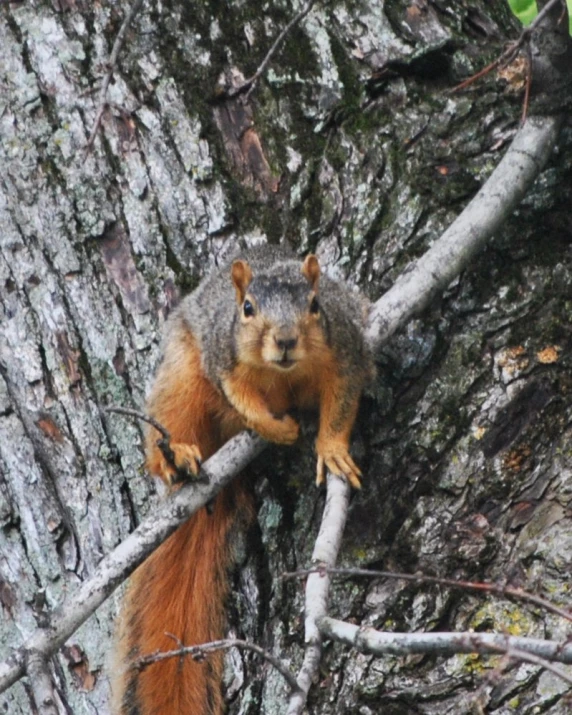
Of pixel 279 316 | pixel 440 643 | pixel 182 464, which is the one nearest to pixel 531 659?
pixel 440 643

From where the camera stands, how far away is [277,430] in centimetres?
275

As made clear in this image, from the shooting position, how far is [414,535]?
2539 mm

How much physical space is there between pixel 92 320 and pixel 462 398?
0.99 meters

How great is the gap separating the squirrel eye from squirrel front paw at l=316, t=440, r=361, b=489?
1.20 ft

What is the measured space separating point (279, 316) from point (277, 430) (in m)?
0.27

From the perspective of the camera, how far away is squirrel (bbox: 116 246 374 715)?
2.68 m

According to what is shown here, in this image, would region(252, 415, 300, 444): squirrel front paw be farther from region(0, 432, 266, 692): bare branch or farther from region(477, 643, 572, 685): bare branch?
region(477, 643, 572, 685): bare branch

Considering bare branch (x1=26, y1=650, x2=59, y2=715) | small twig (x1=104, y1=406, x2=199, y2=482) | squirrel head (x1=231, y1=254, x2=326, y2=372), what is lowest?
bare branch (x1=26, y1=650, x2=59, y2=715)

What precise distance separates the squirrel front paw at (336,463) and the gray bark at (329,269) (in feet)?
0.22

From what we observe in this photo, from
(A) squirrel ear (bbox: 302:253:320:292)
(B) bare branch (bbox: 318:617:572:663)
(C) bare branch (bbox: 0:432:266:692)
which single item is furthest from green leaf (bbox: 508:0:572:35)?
(B) bare branch (bbox: 318:617:572:663)

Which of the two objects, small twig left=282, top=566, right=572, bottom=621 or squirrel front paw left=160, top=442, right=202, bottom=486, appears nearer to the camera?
small twig left=282, top=566, right=572, bottom=621

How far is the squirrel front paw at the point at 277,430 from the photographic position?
273 centimetres

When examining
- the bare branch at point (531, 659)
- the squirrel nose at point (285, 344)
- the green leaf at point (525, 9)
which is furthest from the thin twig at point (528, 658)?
the green leaf at point (525, 9)

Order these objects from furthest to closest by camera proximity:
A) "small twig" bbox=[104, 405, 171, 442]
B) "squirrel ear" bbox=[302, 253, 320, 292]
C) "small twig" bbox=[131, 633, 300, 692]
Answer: "squirrel ear" bbox=[302, 253, 320, 292] < "small twig" bbox=[104, 405, 171, 442] < "small twig" bbox=[131, 633, 300, 692]
